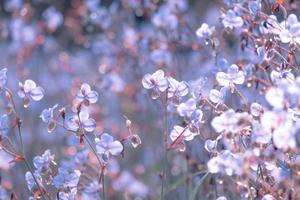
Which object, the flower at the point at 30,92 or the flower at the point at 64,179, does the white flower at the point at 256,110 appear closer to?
the flower at the point at 64,179

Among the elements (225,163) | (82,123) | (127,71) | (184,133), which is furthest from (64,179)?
(127,71)

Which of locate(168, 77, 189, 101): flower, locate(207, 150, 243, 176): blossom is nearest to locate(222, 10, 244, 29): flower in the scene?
locate(168, 77, 189, 101): flower

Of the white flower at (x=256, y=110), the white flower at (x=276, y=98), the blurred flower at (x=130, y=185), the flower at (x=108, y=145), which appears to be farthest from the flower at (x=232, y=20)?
the blurred flower at (x=130, y=185)

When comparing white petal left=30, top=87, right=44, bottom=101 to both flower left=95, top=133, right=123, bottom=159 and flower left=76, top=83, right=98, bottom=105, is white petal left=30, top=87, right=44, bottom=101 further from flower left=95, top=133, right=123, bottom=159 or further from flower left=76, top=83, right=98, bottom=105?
flower left=95, top=133, right=123, bottom=159

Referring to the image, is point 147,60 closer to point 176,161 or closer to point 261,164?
point 176,161

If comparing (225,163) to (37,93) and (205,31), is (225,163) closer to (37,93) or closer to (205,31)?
(37,93)

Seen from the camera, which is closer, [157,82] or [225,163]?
[225,163]

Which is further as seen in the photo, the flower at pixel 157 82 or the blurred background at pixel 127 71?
the blurred background at pixel 127 71
